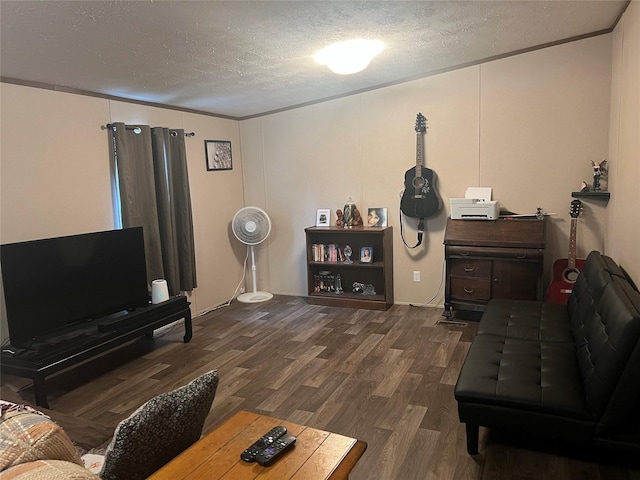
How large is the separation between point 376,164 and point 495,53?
1.52m

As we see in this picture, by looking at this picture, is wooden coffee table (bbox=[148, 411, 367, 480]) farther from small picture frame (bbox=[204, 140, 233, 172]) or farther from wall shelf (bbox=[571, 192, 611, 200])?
small picture frame (bbox=[204, 140, 233, 172])

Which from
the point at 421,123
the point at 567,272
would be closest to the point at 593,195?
the point at 567,272

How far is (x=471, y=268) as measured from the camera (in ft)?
13.7

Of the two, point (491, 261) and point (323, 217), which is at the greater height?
point (323, 217)

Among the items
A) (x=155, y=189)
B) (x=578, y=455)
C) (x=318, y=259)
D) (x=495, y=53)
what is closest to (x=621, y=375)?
(x=578, y=455)

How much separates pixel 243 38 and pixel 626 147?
2.65 m

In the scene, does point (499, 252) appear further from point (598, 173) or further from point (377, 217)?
point (377, 217)

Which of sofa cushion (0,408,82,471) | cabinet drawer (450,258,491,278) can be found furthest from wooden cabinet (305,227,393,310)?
sofa cushion (0,408,82,471)

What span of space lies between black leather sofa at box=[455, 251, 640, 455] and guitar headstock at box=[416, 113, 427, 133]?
2266 millimetres

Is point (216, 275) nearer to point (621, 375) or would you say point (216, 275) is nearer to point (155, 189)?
point (155, 189)

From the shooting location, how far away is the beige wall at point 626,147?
2.80 metres

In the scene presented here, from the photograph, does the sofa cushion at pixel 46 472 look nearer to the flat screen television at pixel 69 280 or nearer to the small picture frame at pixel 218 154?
the flat screen television at pixel 69 280

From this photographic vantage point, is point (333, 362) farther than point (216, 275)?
No

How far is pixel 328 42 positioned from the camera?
10.4ft
